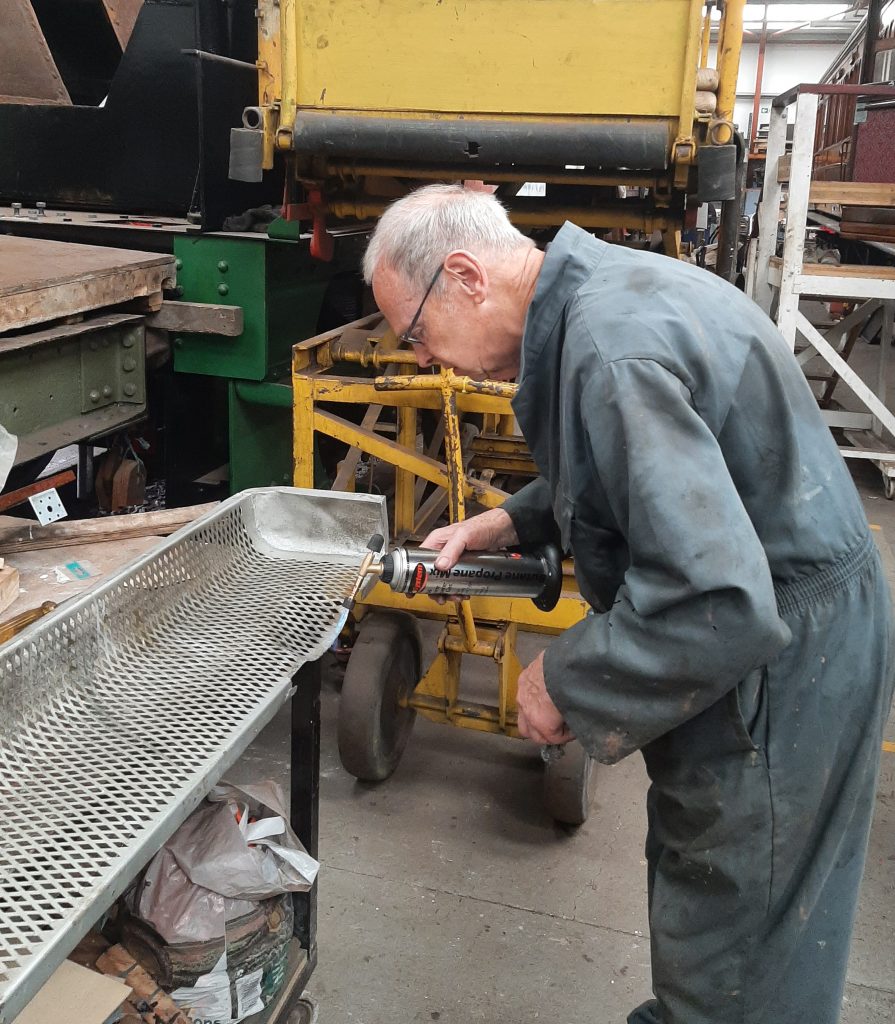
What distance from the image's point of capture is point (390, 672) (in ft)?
9.09

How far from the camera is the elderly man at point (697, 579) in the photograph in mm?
1092

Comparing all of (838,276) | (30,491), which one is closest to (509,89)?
(30,491)

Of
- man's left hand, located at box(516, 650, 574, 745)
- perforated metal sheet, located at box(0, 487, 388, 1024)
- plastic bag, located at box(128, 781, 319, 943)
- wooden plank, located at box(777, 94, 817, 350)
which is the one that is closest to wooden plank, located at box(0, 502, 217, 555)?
perforated metal sheet, located at box(0, 487, 388, 1024)

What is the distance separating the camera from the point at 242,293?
3.15 meters

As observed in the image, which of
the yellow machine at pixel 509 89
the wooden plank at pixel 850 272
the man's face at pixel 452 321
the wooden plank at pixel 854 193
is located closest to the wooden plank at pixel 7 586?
the man's face at pixel 452 321

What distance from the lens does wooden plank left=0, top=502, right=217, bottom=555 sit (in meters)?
2.02

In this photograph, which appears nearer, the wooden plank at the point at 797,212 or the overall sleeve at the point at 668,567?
the overall sleeve at the point at 668,567

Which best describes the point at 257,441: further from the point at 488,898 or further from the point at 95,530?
the point at 488,898

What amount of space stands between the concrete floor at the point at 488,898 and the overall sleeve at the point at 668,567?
1.25 metres

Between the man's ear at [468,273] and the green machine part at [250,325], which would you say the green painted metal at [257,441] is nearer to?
the green machine part at [250,325]

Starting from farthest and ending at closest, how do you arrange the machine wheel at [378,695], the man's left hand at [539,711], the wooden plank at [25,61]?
1. the wooden plank at [25,61]
2. the machine wheel at [378,695]
3. the man's left hand at [539,711]

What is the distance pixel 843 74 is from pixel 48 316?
36.6ft

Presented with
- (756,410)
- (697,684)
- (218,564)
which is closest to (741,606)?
(697,684)

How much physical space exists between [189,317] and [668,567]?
2.30 meters
